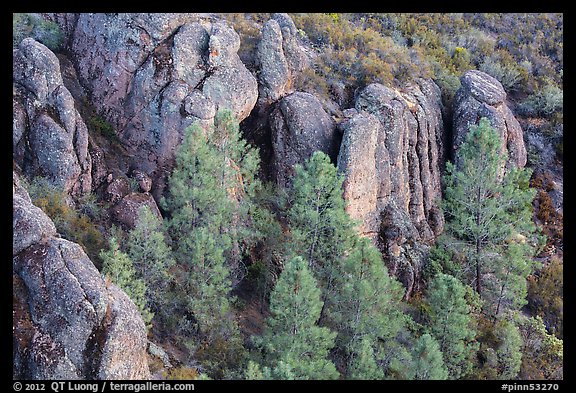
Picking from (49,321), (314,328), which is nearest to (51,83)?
(49,321)

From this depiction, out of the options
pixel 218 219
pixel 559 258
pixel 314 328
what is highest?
pixel 218 219

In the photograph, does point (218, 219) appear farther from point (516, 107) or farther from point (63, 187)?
point (516, 107)

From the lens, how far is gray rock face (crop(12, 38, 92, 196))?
83.8ft

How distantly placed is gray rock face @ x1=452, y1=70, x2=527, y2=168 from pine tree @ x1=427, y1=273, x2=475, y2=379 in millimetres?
12560

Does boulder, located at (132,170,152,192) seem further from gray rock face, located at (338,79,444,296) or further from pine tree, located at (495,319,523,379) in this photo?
pine tree, located at (495,319,523,379)

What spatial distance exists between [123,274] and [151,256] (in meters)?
2.48

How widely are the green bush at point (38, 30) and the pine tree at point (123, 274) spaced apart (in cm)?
1430

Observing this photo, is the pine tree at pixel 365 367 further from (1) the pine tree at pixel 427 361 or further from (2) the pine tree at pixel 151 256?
(2) the pine tree at pixel 151 256

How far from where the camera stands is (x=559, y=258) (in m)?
35.2

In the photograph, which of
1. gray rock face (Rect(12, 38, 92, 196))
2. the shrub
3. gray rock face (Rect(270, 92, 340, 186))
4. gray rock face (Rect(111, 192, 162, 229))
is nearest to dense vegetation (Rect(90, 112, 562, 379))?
gray rock face (Rect(111, 192, 162, 229))

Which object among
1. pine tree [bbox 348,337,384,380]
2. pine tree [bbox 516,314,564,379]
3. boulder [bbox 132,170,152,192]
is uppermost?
boulder [bbox 132,170,152,192]

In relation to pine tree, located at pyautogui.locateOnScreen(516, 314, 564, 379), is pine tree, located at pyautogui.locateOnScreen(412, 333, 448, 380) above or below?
above

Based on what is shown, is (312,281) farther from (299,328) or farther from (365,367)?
(365,367)

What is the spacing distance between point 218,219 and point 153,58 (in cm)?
969
